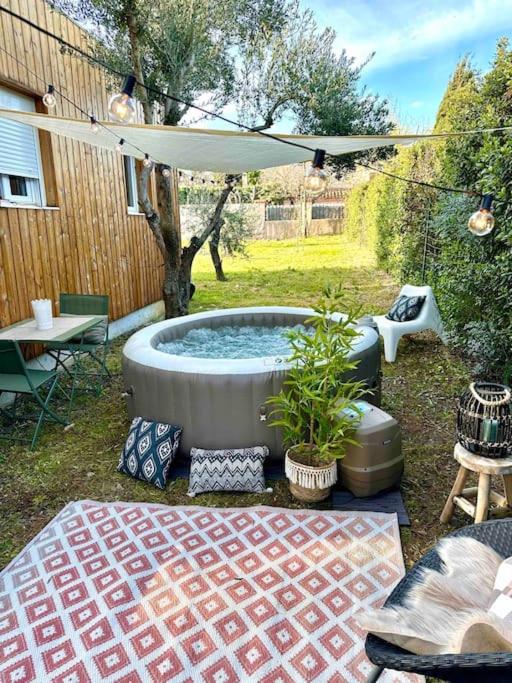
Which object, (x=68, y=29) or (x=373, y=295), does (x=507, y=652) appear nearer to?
(x=68, y=29)

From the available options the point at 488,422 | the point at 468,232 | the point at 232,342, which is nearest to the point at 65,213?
the point at 232,342

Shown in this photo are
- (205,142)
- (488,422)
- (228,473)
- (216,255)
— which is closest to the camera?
(488,422)

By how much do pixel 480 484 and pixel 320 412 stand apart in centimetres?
86

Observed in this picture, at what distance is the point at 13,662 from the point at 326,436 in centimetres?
172

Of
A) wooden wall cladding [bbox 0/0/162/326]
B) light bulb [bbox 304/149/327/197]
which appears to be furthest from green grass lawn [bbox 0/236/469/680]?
light bulb [bbox 304/149/327/197]

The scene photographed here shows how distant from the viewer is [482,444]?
2047 millimetres

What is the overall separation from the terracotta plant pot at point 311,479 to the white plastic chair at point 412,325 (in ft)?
8.57

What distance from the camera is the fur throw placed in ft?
3.46

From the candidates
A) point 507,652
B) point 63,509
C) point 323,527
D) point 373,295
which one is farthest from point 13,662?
point 373,295

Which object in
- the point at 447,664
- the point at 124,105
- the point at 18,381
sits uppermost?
the point at 124,105

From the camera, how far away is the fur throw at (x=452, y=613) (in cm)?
106

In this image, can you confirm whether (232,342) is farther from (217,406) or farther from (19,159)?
(19,159)

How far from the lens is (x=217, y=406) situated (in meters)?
2.84

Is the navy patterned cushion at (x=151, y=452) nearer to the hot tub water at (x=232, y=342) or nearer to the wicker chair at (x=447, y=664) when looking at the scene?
the hot tub water at (x=232, y=342)
